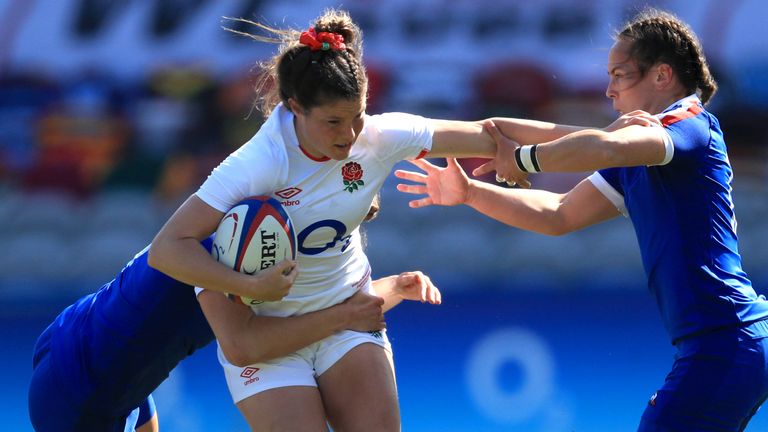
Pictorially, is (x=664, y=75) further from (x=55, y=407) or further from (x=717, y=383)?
(x=55, y=407)

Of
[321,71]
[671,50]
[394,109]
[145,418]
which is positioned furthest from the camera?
[394,109]

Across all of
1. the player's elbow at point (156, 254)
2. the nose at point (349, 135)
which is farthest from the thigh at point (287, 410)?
the nose at point (349, 135)

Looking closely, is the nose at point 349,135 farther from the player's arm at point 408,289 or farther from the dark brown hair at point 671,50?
the dark brown hair at point 671,50

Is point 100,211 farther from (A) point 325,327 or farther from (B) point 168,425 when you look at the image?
(A) point 325,327

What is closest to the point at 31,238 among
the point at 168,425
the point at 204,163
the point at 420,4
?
the point at 204,163

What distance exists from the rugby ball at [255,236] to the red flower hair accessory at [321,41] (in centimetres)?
45

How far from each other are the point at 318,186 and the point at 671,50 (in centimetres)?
117

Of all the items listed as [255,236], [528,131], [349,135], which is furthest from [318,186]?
[528,131]

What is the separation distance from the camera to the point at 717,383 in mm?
2971

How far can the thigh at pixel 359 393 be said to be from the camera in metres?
3.10

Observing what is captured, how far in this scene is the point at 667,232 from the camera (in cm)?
306

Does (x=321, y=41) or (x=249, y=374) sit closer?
(x=321, y=41)

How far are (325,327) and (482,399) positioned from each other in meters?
2.38

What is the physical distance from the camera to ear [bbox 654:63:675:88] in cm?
329
